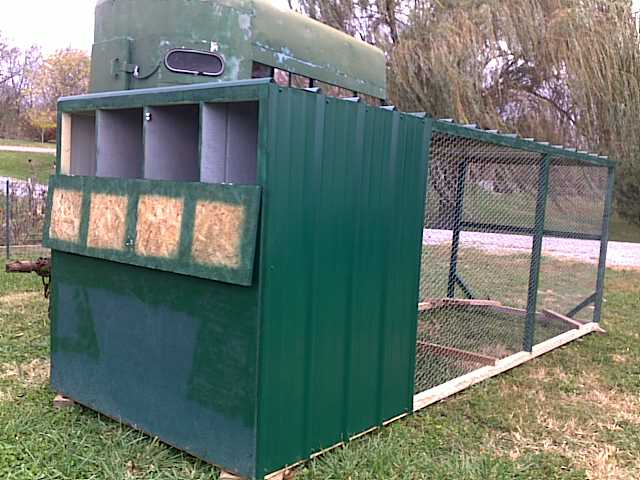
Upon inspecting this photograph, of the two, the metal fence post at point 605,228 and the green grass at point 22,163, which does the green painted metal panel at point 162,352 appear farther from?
the green grass at point 22,163

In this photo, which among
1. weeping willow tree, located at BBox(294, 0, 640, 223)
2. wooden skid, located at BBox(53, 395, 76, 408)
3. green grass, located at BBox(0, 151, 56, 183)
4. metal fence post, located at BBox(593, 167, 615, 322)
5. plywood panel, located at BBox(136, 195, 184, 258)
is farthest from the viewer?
green grass, located at BBox(0, 151, 56, 183)

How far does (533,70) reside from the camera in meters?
15.1

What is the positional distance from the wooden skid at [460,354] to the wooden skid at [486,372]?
3.1 inches

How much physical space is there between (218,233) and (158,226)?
0.44 metres

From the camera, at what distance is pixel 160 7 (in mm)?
4613

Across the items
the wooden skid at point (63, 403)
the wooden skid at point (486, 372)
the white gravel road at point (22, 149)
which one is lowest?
the wooden skid at point (63, 403)

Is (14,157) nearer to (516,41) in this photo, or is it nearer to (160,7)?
(516,41)

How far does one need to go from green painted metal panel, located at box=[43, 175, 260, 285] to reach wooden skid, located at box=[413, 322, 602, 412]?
1.77 metres

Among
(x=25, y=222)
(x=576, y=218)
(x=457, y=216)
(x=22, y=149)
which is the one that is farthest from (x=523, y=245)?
(x=22, y=149)

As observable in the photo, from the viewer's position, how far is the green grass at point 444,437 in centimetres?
335

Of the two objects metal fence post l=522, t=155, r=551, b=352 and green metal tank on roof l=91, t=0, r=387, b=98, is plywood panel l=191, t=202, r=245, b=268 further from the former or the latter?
metal fence post l=522, t=155, r=551, b=352

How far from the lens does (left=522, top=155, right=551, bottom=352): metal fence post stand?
5328mm

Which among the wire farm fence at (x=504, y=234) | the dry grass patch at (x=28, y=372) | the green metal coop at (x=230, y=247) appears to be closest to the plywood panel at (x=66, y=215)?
the green metal coop at (x=230, y=247)

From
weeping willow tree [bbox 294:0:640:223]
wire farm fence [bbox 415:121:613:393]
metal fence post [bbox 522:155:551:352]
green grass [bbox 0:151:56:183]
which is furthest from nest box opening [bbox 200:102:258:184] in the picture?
green grass [bbox 0:151:56:183]
